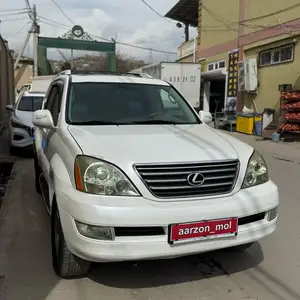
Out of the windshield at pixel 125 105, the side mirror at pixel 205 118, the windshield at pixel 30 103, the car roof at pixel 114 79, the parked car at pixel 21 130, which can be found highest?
the car roof at pixel 114 79

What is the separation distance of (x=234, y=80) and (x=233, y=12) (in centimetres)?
335

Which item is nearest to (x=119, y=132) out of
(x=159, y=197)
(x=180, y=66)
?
(x=159, y=197)

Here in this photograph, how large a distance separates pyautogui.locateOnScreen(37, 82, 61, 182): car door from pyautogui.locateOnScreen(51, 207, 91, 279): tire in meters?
0.73

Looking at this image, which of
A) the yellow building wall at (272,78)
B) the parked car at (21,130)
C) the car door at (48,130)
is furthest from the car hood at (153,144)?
the yellow building wall at (272,78)

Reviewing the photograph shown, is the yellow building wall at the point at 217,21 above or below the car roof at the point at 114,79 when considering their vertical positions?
above

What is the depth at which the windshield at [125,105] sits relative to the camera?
14.2 ft

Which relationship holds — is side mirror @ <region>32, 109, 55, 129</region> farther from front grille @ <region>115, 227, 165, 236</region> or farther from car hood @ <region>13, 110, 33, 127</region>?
car hood @ <region>13, 110, 33, 127</region>

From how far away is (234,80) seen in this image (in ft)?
67.1

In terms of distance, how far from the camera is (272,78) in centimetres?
1708

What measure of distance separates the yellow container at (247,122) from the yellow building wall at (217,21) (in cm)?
474

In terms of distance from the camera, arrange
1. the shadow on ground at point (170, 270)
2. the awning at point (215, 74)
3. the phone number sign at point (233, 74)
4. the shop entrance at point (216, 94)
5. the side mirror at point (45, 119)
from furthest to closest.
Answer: the shop entrance at point (216, 94) < the awning at point (215, 74) < the phone number sign at point (233, 74) < the side mirror at point (45, 119) < the shadow on ground at point (170, 270)

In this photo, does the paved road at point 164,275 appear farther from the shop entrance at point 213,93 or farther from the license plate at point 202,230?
the shop entrance at point 213,93

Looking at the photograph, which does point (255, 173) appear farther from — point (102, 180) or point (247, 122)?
point (247, 122)

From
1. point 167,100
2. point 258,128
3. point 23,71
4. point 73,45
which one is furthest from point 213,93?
point 23,71
